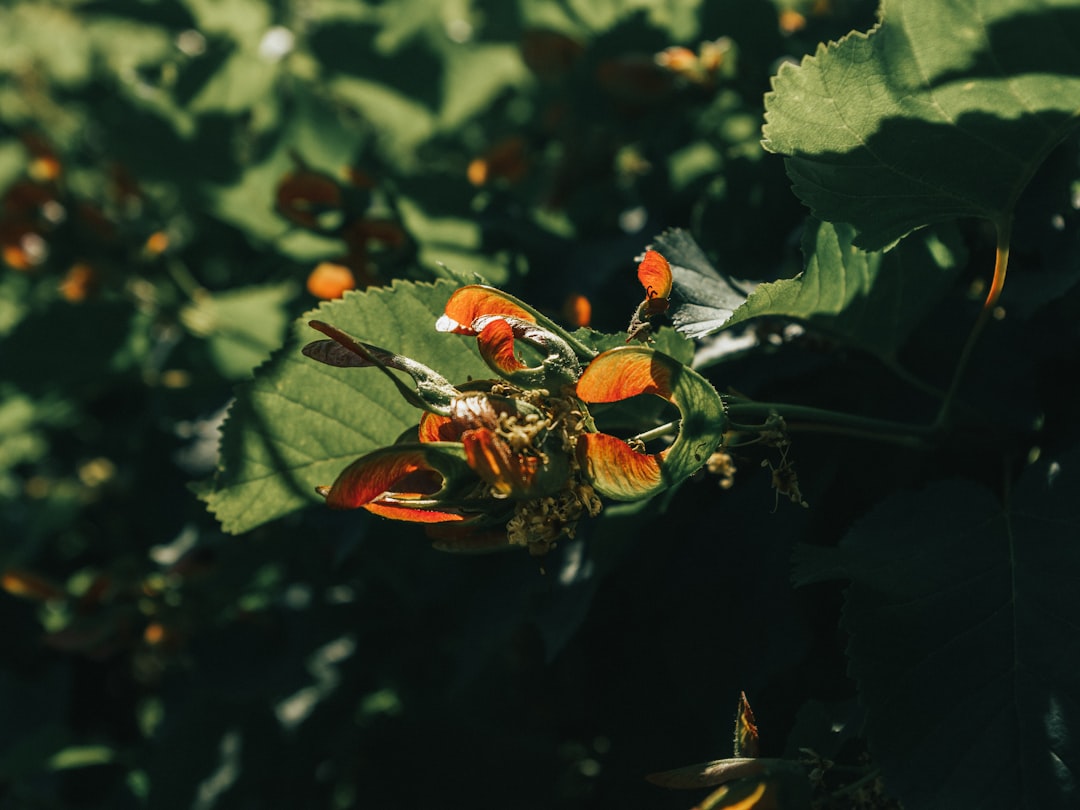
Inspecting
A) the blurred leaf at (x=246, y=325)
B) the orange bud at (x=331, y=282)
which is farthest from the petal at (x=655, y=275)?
the blurred leaf at (x=246, y=325)

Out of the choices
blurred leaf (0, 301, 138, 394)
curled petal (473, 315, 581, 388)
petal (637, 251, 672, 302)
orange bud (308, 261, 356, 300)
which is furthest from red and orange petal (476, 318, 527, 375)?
blurred leaf (0, 301, 138, 394)

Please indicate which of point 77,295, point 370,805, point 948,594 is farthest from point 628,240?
point 77,295

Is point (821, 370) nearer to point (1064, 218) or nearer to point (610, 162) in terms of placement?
point (1064, 218)

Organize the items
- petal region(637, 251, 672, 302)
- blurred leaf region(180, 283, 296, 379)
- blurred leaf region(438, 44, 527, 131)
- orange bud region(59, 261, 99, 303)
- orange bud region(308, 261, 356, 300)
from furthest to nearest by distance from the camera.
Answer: blurred leaf region(438, 44, 527, 131) < orange bud region(59, 261, 99, 303) < blurred leaf region(180, 283, 296, 379) < orange bud region(308, 261, 356, 300) < petal region(637, 251, 672, 302)

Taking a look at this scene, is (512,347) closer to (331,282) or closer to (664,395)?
(664,395)

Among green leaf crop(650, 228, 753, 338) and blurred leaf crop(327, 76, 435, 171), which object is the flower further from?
blurred leaf crop(327, 76, 435, 171)

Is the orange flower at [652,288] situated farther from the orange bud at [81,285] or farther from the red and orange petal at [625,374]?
the orange bud at [81,285]

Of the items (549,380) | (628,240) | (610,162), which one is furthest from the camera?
(610,162)

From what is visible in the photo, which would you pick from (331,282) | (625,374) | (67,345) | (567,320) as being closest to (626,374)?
(625,374)
